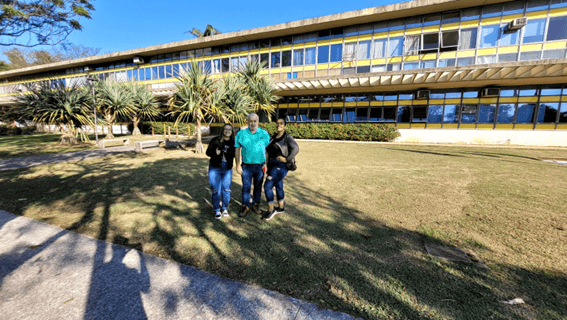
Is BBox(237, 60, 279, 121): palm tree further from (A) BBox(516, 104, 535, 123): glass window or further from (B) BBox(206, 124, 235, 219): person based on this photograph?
(A) BBox(516, 104, 535, 123): glass window

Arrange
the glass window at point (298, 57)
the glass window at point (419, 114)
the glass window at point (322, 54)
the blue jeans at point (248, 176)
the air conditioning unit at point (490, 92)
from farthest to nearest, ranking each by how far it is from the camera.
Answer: the glass window at point (298, 57)
the glass window at point (322, 54)
the glass window at point (419, 114)
the air conditioning unit at point (490, 92)
the blue jeans at point (248, 176)

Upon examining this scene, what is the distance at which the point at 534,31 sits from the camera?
15.5 meters

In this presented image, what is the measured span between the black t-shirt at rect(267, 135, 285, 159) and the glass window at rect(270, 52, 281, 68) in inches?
795

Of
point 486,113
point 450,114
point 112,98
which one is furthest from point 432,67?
point 112,98

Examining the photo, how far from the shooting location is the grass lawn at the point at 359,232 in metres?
2.11

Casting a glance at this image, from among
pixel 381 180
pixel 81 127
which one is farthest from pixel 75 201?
pixel 81 127

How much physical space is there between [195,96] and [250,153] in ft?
26.3

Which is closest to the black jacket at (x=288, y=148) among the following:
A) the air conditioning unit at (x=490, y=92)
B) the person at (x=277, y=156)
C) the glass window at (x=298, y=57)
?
the person at (x=277, y=156)

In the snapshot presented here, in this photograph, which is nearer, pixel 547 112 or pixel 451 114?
pixel 547 112

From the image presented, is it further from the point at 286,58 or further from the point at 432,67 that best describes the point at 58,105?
the point at 432,67

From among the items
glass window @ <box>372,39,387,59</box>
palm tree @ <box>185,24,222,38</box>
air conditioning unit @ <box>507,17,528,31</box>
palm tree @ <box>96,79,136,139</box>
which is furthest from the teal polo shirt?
palm tree @ <box>185,24,222,38</box>

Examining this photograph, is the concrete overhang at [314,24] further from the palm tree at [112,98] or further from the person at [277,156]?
the person at [277,156]

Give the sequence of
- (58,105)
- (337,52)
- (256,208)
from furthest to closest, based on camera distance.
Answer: (337,52) → (58,105) → (256,208)

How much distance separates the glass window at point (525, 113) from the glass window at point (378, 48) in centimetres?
1079
